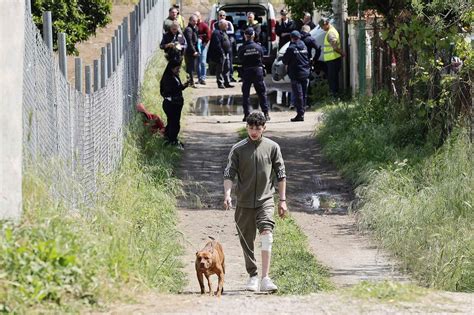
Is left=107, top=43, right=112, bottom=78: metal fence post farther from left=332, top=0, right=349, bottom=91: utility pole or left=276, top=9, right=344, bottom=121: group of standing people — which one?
left=332, top=0, right=349, bottom=91: utility pole

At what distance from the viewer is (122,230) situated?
9.71 m

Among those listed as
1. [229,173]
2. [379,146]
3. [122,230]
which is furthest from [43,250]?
[379,146]

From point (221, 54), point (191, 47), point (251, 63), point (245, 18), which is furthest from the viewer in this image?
point (245, 18)

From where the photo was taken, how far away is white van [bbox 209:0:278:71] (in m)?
31.7

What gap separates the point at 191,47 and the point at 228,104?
6.17 ft

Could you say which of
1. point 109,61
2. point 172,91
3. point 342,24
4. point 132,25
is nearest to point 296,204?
point 109,61

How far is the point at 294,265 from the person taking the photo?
11883mm

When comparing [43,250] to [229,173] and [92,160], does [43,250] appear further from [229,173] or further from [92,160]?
[92,160]

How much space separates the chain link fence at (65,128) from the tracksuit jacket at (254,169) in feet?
4.53

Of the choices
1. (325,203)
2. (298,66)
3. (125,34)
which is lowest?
(325,203)

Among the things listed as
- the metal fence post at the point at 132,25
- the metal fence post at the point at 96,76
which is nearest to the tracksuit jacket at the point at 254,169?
the metal fence post at the point at 96,76

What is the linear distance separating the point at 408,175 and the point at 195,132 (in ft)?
23.8

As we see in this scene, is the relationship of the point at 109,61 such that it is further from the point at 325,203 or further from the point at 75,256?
the point at 75,256

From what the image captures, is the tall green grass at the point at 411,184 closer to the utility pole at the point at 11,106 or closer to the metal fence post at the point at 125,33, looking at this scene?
the metal fence post at the point at 125,33
